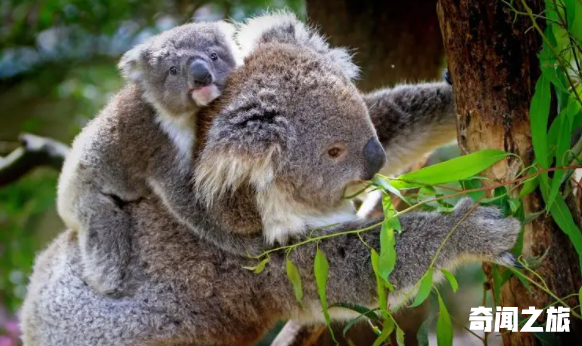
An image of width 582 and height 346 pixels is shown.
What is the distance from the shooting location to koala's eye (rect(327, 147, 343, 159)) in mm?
2771

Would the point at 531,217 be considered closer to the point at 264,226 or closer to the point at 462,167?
the point at 462,167

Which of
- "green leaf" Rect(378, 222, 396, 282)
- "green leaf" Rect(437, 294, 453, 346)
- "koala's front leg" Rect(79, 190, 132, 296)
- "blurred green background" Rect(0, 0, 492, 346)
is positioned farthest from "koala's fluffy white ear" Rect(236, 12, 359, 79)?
"blurred green background" Rect(0, 0, 492, 346)

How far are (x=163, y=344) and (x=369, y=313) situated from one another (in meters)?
1.02

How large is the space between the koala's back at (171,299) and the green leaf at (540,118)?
1.25 meters

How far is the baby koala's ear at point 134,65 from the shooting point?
10.5ft

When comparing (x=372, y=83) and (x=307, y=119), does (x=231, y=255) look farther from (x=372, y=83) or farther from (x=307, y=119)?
(x=372, y=83)

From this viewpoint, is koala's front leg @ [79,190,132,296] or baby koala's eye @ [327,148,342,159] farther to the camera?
koala's front leg @ [79,190,132,296]

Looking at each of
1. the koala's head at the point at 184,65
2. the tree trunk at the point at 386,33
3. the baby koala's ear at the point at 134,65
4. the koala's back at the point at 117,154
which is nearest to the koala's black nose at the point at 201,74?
the koala's head at the point at 184,65

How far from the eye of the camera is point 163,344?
326 cm

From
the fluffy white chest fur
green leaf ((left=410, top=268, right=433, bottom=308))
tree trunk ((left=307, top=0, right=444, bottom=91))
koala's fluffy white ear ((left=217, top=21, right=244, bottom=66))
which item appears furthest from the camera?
tree trunk ((left=307, top=0, right=444, bottom=91))

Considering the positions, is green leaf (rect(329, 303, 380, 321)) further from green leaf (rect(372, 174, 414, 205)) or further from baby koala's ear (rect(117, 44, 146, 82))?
baby koala's ear (rect(117, 44, 146, 82))

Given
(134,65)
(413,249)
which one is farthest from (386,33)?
(413,249)

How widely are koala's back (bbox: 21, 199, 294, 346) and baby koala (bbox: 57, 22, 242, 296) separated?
0.27 feet

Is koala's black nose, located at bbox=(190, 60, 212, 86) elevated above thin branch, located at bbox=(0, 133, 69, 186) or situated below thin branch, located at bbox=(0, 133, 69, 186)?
above
